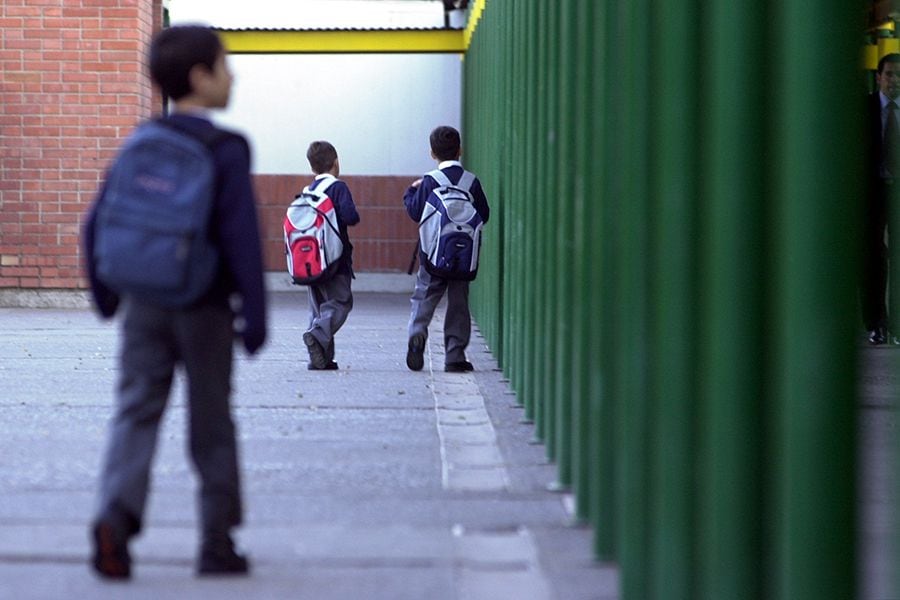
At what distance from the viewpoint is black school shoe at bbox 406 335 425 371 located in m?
10.9

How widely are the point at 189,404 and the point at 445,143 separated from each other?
640 centimetres

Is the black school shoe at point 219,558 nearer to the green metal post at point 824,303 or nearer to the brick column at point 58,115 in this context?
the green metal post at point 824,303

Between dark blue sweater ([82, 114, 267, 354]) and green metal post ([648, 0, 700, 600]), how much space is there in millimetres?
1169

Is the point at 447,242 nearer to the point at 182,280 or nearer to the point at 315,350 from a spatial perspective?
the point at 315,350

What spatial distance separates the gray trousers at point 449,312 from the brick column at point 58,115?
262 inches

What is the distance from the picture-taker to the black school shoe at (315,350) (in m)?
10.9

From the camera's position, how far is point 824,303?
2.89 m

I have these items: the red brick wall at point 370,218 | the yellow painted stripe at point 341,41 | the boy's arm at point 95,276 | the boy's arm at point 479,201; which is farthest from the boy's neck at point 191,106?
the yellow painted stripe at point 341,41

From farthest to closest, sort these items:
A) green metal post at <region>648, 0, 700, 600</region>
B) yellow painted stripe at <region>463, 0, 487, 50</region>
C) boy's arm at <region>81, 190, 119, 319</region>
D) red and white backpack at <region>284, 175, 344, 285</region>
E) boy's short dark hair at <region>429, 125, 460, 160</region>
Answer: yellow painted stripe at <region>463, 0, 487, 50</region> → boy's short dark hair at <region>429, 125, 460, 160</region> → red and white backpack at <region>284, 175, 344, 285</region> → boy's arm at <region>81, 190, 119, 319</region> → green metal post at <region>648, 0, 700, 600</region>

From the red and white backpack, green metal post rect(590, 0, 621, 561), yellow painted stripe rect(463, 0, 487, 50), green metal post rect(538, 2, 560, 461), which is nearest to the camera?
green metal post rect(590, 0, 621, 561)

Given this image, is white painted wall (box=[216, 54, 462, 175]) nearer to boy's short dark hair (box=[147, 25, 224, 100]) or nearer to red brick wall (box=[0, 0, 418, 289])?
red brick wall (box=[0, 0, 418, 289])

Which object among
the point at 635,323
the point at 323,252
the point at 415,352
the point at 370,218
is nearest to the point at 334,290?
the point at 323,252

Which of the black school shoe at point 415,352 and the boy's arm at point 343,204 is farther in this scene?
the black school shoe at point 415,352

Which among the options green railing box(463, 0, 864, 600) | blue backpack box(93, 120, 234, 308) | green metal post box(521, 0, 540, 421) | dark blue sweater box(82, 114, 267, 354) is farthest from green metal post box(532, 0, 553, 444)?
blue backpack box(93, 120, 234, 308)
